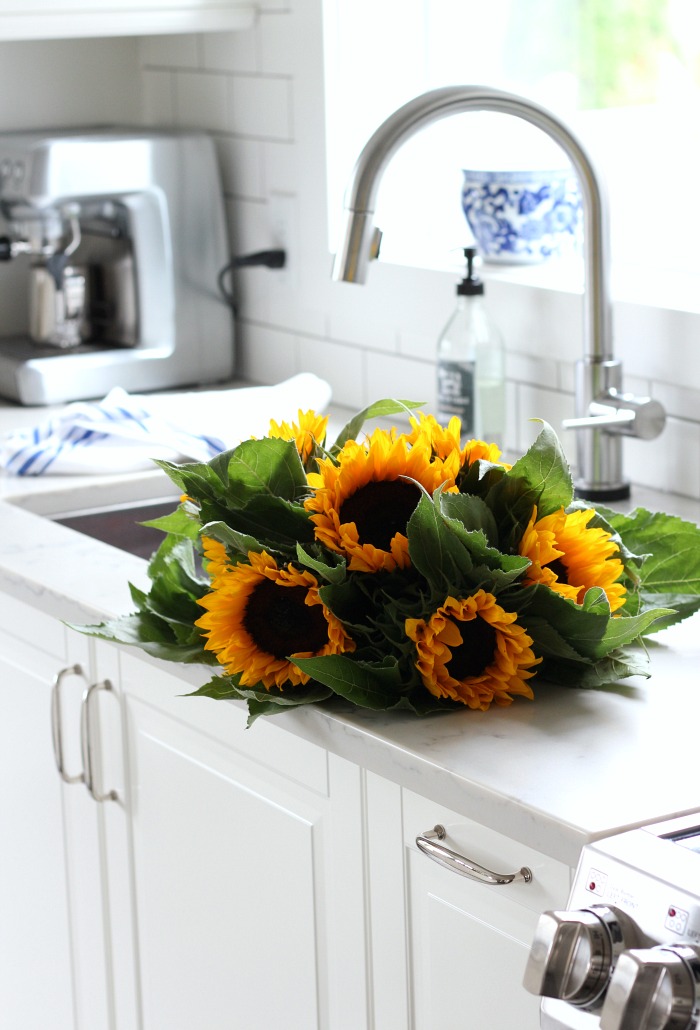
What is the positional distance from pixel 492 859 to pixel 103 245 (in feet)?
5.54

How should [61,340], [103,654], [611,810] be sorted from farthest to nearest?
[61,340] < [103,654] < [611,810]

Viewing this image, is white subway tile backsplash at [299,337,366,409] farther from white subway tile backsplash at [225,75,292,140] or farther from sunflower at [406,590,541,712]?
sunflower at [406,590,541,712]

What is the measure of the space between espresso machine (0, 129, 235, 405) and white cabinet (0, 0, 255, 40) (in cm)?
16

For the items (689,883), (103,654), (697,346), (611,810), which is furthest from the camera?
(697,346)

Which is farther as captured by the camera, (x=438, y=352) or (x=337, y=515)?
(x=438, y=352)

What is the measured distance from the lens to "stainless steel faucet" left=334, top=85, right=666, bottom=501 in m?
1.68

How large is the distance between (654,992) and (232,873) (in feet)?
2.35

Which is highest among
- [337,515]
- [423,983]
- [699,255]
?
[699,255]

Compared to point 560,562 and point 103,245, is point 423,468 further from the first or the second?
point 103,245

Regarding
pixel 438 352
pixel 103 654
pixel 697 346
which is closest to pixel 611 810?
pixel 103 654

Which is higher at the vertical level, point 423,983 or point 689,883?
point 689,883

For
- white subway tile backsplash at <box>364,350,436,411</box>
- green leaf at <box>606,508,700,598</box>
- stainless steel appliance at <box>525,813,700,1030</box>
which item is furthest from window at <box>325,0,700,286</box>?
stainless steel appliance at <box>525,813,700,1030</box>

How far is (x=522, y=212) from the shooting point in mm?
2074

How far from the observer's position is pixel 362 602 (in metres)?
1.15
